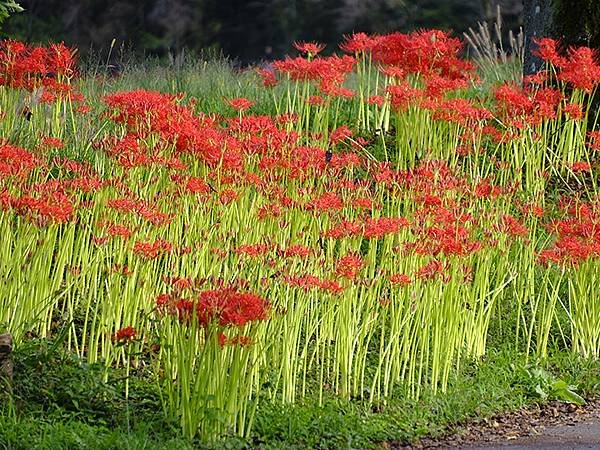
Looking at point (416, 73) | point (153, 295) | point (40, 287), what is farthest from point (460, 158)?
point (40, 287)

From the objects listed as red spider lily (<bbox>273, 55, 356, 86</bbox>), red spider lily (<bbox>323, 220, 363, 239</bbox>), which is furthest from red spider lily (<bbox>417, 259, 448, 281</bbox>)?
red spider lily (<bbox>273, 55, 356, 86</bbox>)

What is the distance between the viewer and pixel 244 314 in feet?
15.2

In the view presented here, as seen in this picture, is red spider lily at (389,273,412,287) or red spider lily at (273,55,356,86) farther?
red spider lily at (273,55,356,86)

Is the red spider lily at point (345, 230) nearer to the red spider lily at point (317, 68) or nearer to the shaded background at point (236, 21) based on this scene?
the red spider lily at point (317, 68)

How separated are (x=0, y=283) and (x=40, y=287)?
0.23 metres

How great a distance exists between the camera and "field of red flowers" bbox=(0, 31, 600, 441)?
5262 mm

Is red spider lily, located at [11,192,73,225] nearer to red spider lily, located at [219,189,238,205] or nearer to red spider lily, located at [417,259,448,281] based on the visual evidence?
red spider lily, located at [219,189,238,205]

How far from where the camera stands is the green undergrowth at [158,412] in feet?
16.0

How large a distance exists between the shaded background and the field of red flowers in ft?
51.1

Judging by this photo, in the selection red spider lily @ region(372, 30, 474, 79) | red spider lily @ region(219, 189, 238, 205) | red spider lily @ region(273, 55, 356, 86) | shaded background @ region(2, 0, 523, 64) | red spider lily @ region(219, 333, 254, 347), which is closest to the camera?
red spider lily @ region(219, 333, 254, 347)

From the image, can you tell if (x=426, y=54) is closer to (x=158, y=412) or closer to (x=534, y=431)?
(x=534, y=431)

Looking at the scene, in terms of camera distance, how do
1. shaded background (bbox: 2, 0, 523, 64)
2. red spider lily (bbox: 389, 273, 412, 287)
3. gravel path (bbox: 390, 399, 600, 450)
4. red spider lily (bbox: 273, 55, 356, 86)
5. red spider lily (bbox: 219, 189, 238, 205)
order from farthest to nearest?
shaded background (bbox: 2, 0, 523, 64) → red spider lily (bbox: 273, 55, 356, 86) → red spider lily (bbox: 219, 189, 238, 205) → red spider lily (bbox: 389, 273, 412, 287) → gravel path (bbox: 390, 399, 600, 450)

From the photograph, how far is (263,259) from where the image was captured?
5816 mm

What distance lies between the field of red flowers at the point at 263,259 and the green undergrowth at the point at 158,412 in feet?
0.38
